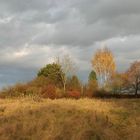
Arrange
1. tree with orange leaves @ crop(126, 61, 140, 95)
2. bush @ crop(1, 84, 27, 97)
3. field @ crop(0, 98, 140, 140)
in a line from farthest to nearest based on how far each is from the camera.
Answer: tree with orange leaves @ crop(126, 61, 140, 95), bush @ crop(1, 84, 27, 97), field @ crop(0, 98, 140, 140)

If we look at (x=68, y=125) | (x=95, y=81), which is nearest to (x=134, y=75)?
(x=95, y=81)

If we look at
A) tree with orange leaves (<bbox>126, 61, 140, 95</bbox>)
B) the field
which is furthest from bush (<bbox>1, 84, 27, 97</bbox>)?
tree with orange leaves (<bbox>126, 61, 140, 95</bbox>)

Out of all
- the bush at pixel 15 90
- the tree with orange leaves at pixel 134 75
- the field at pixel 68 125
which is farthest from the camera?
the tree with orange leaves at pixel 134 75

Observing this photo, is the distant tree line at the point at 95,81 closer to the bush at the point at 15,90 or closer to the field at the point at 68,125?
the bush at the point at 15,90

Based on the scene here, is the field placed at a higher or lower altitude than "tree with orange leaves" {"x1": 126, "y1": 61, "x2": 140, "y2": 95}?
lower

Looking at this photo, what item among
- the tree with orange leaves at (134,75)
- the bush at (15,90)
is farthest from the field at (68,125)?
the tree with orange leaves at (134,75)

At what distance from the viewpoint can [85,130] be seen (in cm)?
1466

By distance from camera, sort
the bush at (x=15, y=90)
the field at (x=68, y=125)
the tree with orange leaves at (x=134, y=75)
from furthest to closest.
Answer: the tree with orange leaves at (x=134, y=75), the bush at (x=15, y=90), the field at (x=68, y=125)

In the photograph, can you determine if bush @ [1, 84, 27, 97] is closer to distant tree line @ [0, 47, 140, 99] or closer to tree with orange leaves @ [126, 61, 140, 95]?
distant tree line @ [0, 47, 140, 99]

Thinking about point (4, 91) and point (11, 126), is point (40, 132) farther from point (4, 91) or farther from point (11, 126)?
point (4, 91)

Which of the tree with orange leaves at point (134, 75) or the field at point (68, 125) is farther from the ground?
the tree with orange leaves at point (134, 75)

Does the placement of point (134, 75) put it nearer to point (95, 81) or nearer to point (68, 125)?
point (95, 81)

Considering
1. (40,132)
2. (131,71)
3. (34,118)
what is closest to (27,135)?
(40,132)

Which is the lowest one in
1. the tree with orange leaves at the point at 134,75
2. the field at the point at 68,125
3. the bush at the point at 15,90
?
the field at the point at 68,125
